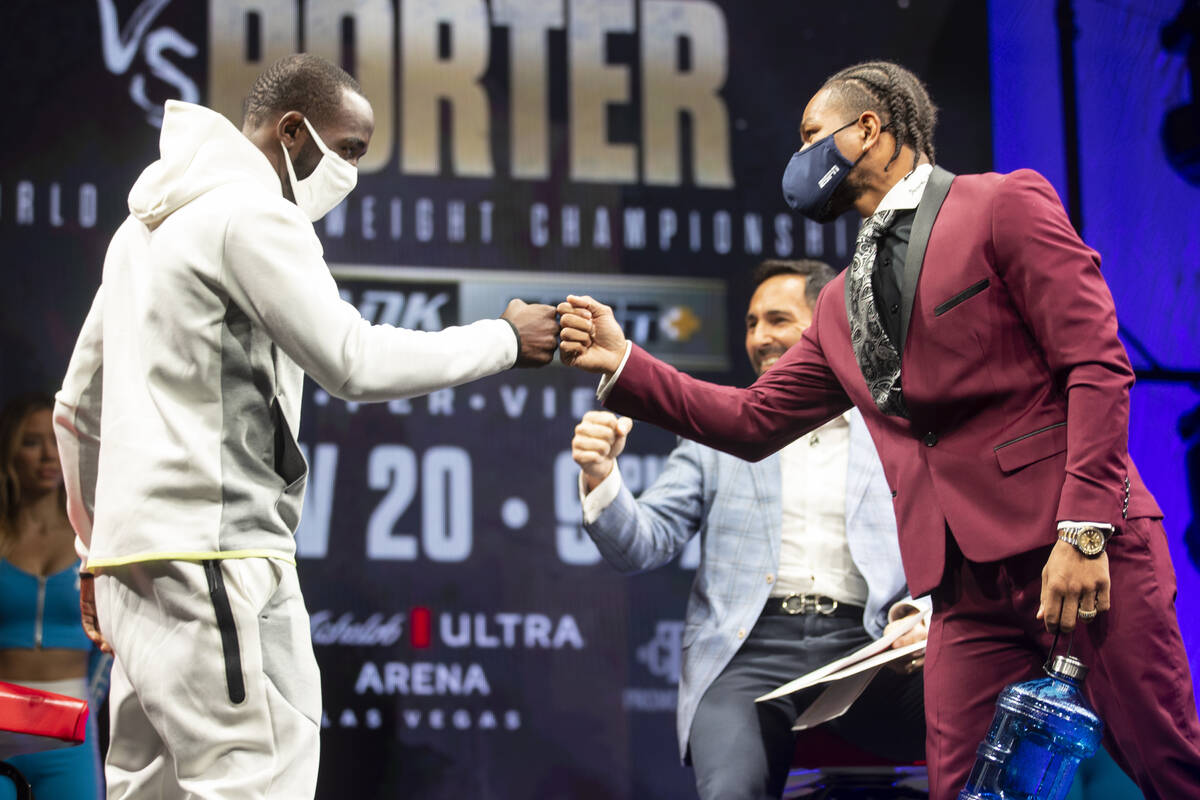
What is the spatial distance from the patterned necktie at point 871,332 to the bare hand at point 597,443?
89 centimetres

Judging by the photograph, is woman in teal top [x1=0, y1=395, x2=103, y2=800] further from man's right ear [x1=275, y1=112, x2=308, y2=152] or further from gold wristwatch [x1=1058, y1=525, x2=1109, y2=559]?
gold wristwatch [x1=1058, y1=525, x2=1109, y2=559]

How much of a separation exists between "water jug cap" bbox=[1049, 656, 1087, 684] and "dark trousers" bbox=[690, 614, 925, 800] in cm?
110

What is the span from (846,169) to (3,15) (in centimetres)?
302

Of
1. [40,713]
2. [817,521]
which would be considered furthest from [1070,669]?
[40,713]

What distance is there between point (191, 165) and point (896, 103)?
1404 mm

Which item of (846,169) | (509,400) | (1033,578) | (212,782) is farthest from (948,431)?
(509,400)

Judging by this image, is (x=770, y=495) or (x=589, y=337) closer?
(x=589, y=337)

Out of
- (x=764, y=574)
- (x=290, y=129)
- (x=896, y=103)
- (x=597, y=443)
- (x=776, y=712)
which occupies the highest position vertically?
(x=896, y=103)

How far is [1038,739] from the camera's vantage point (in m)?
2.07

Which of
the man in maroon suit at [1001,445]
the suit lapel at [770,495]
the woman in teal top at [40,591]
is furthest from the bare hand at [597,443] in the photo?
the woman in teal top at [40,591]

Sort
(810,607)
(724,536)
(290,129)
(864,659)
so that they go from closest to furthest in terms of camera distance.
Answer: (290,129)
(864,659)
(810,607)
(724,536)

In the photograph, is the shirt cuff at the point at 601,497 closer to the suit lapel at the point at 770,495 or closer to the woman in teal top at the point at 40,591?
the suit lapel at the point at 770,495

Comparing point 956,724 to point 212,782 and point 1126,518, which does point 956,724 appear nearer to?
point 1126,518

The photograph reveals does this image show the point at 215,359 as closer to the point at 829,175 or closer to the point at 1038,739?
the point at 829,175
